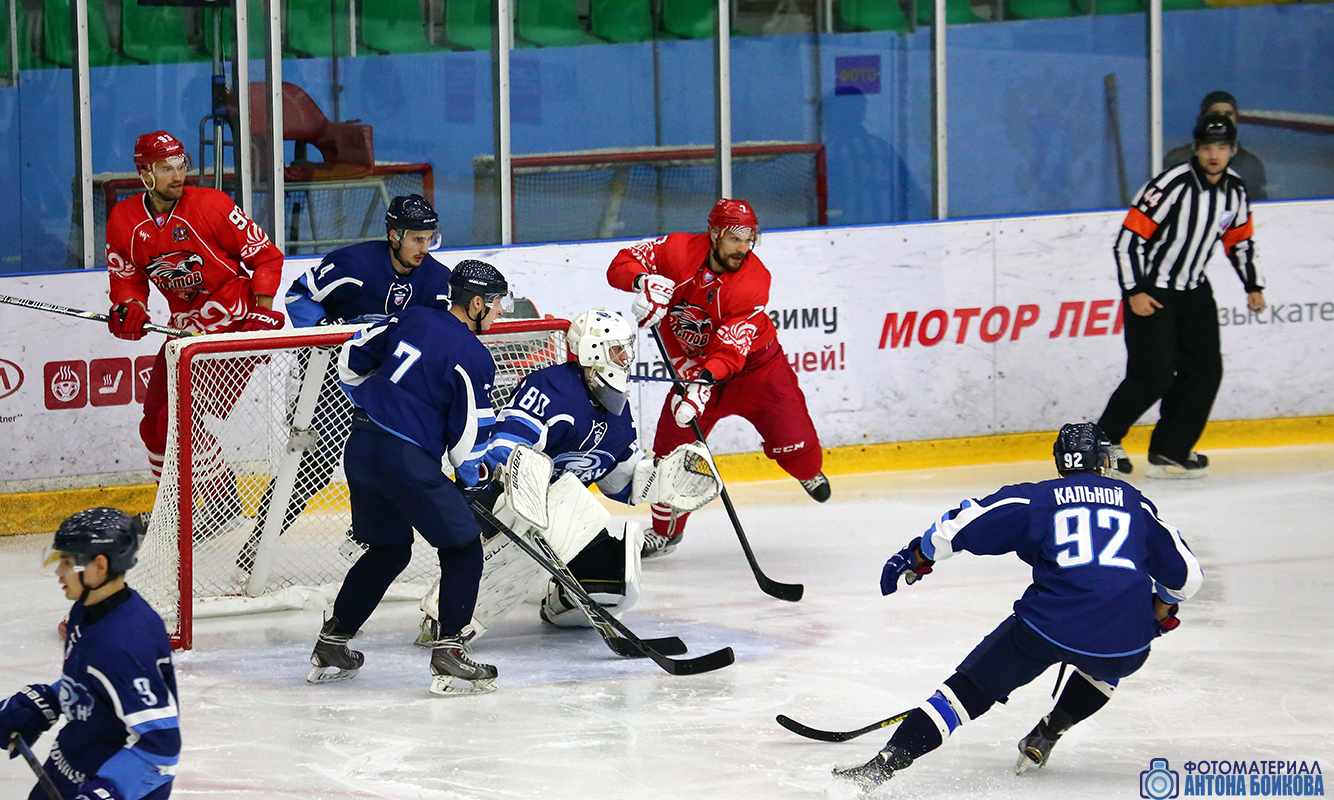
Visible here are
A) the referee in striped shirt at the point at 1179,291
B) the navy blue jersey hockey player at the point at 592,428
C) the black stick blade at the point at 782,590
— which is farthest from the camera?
the referee in striped shirt at the point at 1179,291

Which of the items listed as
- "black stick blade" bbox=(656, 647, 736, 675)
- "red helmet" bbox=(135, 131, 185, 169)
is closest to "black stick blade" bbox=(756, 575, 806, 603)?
"black stick blade" bbox=(656, 647, 736, 675)

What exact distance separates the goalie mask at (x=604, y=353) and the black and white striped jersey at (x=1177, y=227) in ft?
9.43

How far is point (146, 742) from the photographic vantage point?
211cm

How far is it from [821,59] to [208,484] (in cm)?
370

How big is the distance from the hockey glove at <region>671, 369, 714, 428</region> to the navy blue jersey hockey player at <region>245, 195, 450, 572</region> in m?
0.79

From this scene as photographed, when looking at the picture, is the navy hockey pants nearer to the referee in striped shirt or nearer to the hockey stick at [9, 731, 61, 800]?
the hockey stick at [9, 731, 61, 800]

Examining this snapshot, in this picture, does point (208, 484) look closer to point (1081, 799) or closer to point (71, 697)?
point (71, 697)

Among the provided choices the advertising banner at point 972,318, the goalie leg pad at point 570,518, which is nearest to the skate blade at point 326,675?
the goalie leg pad at point 570,518

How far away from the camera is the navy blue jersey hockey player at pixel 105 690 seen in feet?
6.85

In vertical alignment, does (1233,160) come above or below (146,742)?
above

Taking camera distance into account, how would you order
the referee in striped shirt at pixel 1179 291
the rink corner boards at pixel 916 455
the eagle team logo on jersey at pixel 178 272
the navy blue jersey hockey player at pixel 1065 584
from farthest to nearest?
1. the referee in striped shirt at pixel 1179 291
2. the rink corner boards at pixel 916 455
3. the eagle team logo on jersey at pixel 178 272
4. the navy blue jersey hockey player at pixel 1065 584

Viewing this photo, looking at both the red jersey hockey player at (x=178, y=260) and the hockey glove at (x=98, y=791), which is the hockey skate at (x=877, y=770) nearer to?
the hockey glove at (x=98, y=791)

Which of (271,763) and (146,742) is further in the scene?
(271,763)

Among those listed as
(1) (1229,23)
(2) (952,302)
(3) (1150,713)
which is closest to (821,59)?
(2) (952,302)
